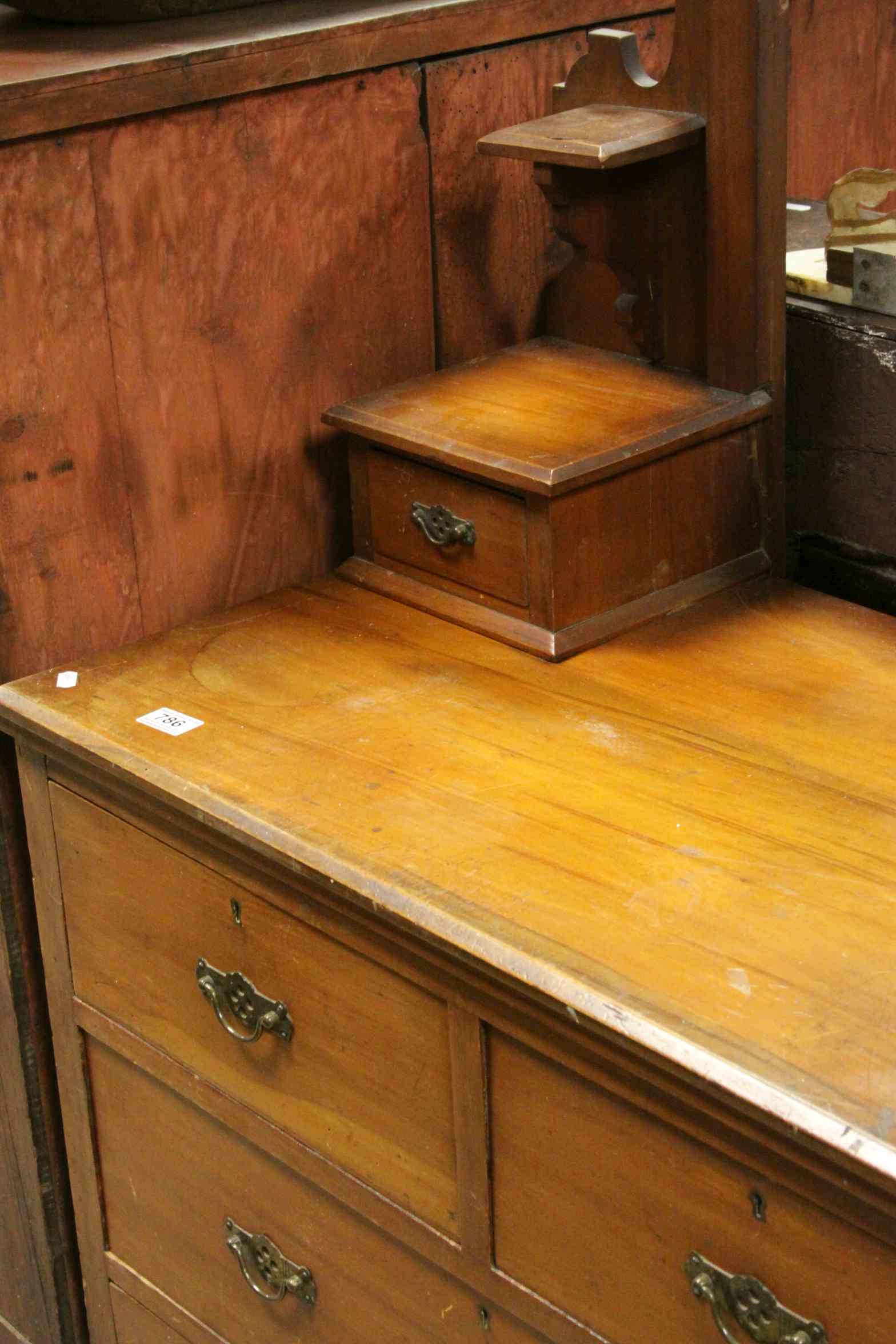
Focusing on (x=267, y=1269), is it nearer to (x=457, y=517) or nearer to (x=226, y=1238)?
(x=226, y=1238)

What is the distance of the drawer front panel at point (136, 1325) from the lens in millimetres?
1581

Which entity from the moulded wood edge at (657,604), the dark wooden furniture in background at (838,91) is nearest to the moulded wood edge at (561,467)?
the moulded wood edge at (657,604)

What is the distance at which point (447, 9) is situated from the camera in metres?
Answer: 1.54

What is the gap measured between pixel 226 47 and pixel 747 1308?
1.04 meters

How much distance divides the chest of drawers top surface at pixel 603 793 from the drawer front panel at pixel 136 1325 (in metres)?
0.57

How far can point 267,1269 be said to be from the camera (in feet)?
4.67

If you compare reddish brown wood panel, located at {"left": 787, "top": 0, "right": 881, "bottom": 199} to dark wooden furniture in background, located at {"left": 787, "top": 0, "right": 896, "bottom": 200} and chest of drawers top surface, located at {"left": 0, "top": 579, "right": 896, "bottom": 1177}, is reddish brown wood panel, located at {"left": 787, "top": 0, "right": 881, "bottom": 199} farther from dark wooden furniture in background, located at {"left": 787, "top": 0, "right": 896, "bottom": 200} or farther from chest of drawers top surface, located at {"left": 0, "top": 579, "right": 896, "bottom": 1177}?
chest of drawers top surface, located at {"left": 0, "top": 579, "right": 896, "bottom": 1177}

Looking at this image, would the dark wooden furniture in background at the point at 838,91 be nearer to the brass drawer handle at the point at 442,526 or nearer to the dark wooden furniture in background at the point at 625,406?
the dark wooden furniture in background at the point at 625,406

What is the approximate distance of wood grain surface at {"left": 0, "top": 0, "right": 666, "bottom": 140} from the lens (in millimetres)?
1340

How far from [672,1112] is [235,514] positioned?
769mm

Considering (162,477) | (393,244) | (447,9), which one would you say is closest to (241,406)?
(162,477)

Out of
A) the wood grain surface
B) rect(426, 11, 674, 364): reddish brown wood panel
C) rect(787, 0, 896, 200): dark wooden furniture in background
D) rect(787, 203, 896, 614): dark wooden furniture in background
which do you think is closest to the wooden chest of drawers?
rect(787, 203, 896, 614): dark wooden furniture in background

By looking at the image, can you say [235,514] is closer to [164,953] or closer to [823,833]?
[164,953]

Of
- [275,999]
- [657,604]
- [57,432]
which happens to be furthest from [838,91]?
[275,999]
